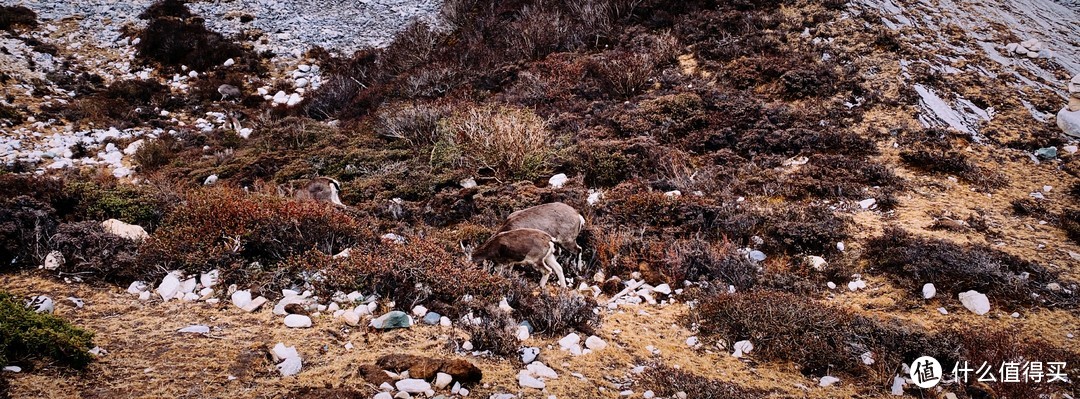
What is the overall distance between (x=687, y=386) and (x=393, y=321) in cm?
255

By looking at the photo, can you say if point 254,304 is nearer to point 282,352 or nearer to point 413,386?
point 282,352

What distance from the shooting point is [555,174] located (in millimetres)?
9188

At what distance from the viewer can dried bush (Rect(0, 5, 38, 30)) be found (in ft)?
56.2

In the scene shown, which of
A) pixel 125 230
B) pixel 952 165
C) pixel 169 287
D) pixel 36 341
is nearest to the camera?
pixel 36 341

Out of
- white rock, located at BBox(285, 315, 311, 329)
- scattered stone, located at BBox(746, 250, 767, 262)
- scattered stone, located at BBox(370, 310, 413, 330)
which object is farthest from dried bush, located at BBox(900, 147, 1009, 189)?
white rock, located at BBox(285, 315, 311, 329)

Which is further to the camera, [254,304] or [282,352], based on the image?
[254,304]

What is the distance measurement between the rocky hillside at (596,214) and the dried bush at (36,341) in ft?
0.05

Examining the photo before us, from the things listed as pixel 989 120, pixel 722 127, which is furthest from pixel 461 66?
pixel 989 120

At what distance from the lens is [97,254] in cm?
547

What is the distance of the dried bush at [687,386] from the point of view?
3.85 metres

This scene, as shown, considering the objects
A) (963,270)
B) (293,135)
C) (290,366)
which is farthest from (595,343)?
(293,135)

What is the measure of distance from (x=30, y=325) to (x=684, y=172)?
7.75m

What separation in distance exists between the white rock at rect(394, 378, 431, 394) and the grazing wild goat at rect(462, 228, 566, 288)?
2134 mm

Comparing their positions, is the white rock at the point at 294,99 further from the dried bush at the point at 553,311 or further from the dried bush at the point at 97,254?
the dried bush at the point at 553,311
